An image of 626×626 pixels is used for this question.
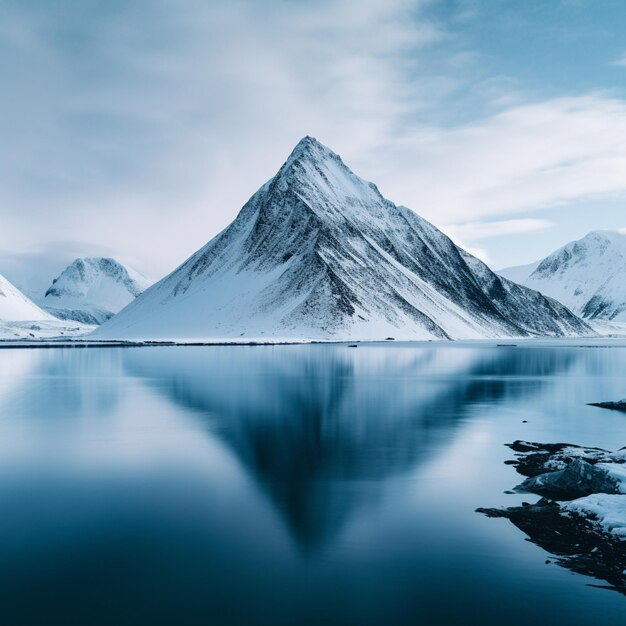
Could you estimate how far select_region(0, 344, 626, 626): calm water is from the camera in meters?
12.2

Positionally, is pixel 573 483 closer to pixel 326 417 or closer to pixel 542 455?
pixel 542 455

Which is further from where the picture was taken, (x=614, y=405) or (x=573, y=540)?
(x=614, y=405)

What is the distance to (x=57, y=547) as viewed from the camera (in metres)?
15.1

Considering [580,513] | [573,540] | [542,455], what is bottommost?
[573,540]

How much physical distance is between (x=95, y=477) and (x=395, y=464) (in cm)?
1080

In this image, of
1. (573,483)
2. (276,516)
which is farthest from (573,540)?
(276,516)

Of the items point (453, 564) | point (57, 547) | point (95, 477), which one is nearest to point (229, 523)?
point (57, 547)

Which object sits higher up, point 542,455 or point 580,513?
point 542,455

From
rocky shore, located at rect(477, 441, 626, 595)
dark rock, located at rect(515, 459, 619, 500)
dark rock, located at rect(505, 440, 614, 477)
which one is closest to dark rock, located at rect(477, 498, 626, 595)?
rocky shore, located at rect(477, 441, 626, 595)

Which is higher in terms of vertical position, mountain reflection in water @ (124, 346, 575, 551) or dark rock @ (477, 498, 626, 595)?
mountain reflection in water @ (124, 346, 575, 551)

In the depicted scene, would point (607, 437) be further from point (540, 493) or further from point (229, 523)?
point (229, 523)

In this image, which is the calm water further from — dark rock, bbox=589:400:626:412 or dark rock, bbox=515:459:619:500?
dark rock, bbox=589:400:626:412

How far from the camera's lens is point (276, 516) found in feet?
57.7

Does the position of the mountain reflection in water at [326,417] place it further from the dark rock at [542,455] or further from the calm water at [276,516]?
the dark rock at [542,455]
